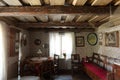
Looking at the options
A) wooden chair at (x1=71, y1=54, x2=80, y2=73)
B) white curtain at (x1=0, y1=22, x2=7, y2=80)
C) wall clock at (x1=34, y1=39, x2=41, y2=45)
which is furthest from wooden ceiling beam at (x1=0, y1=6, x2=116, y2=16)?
wall clock at (x1=34, y1=39, x2=41, y2=45)

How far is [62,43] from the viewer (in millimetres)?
10141

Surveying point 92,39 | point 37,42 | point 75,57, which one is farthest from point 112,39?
point 37,42

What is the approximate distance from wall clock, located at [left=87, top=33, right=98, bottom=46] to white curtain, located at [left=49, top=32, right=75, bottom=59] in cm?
86

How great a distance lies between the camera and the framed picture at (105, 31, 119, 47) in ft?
21.0

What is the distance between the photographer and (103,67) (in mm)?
7363

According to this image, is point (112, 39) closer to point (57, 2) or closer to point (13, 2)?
point (57, 2)

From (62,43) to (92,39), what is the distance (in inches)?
63.5

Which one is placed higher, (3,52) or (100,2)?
(100,2)

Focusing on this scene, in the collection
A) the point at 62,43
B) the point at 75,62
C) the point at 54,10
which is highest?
the point at 54,10

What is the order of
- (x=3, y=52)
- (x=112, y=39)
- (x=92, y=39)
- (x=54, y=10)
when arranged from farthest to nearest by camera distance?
(x=92, y=39) < (x=112, y=39) < (x=3, y=52) < (x=54, y=10)

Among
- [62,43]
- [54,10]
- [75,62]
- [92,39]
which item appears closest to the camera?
[54,10]

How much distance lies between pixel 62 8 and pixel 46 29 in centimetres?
531

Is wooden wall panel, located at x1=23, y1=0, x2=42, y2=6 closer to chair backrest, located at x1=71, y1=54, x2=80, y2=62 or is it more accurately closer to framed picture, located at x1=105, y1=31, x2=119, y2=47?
framed picture, located at x1=105, y1=31, x2=119, y2=47

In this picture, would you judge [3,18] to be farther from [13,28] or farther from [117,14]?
[117,14]
